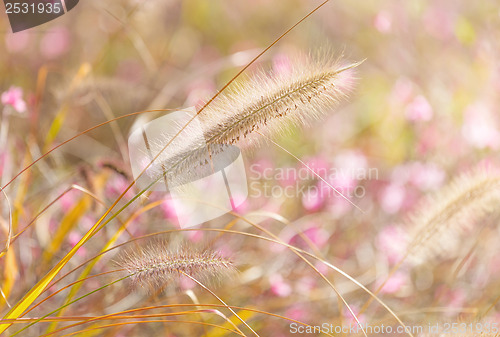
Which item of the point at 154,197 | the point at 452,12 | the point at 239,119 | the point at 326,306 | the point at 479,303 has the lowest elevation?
the point at 479,303

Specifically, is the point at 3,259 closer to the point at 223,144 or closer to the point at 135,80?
the point at 223,144

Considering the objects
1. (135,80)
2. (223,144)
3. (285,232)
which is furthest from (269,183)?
(223,144)

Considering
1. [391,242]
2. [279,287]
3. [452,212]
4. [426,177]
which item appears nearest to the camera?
[452,212]

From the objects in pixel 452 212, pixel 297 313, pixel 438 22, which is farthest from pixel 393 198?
pixel 438 22

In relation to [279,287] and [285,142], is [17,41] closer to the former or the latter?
[285,142]

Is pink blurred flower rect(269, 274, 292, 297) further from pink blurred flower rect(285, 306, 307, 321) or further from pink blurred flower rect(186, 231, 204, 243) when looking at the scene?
pink blurred flower rect(186, 231, 204, 243)

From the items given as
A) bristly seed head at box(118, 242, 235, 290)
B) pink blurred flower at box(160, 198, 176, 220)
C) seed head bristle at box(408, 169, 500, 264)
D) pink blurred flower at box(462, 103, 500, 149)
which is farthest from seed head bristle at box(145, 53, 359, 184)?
pink blurred flower at box(462, 103, 500, 149)

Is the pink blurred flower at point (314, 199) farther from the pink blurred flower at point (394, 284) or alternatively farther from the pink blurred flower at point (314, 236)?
the pink blurred flower at point (394, 284)
